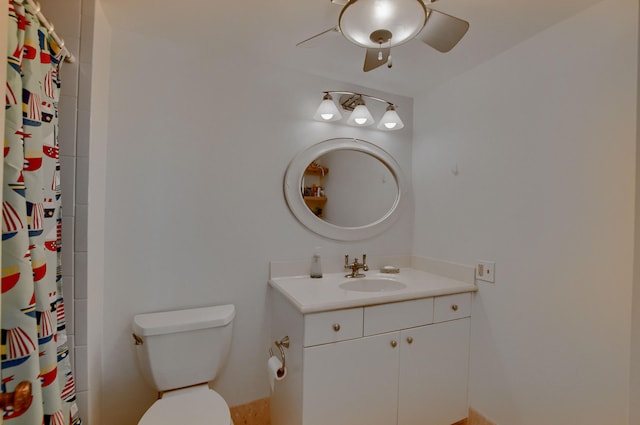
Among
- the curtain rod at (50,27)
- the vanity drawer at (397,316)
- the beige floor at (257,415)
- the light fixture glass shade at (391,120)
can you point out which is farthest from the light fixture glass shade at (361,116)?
the beige floor at (257,415)

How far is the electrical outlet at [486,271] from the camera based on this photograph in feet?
5.36

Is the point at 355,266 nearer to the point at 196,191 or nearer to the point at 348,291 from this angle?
the point at 348,291

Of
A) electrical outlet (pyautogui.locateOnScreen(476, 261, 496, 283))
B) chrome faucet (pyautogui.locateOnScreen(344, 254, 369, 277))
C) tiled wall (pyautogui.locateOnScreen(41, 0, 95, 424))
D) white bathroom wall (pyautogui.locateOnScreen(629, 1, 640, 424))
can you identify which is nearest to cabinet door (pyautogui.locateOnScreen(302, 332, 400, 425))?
chrome faucet (pyautogui.locateOnScreen(344, 254, 369, 277))

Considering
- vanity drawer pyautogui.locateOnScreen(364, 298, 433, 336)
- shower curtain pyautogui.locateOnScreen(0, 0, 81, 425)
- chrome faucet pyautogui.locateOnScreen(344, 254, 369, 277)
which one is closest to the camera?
shower curtain pyautogui.locateOnScreen(0, 0, 81, 425)

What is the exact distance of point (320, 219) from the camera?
1.93 m

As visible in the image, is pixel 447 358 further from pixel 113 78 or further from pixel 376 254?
pixel 113 78

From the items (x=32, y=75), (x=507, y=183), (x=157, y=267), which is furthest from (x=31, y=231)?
(x=507, y=183)

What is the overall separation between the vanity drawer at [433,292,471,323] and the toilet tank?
1.14 metres

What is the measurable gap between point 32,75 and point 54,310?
29.2 inches

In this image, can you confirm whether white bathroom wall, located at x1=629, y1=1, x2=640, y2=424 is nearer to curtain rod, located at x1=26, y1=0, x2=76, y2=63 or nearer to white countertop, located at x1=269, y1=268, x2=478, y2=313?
white countertop, located at x1=269, y1=268, x2=478, y2=313

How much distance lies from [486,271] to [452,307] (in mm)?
284

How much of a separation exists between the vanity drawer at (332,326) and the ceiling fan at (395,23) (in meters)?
1.18

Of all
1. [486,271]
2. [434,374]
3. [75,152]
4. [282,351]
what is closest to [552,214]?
[486,271]

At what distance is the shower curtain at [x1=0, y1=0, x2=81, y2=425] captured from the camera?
2.45 ft
